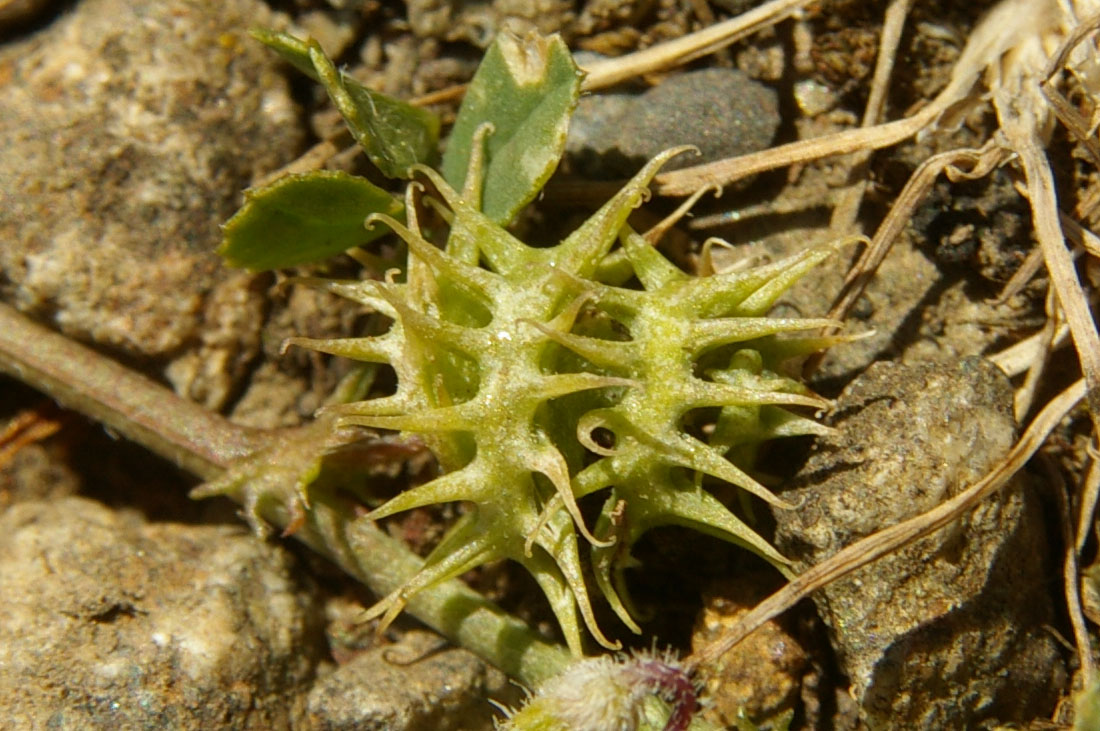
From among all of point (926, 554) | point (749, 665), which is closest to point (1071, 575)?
point (926, 554)

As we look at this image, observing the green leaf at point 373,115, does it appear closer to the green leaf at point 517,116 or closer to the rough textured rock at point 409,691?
the green leaf at point 517,116

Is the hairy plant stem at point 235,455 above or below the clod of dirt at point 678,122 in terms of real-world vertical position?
below

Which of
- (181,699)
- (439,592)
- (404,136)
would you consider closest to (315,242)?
(404,136)

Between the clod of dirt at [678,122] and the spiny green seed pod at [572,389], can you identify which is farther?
the clod of dirt at [678,122]

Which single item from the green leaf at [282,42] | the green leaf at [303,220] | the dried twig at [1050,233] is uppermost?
the dried twig at [1050,233]

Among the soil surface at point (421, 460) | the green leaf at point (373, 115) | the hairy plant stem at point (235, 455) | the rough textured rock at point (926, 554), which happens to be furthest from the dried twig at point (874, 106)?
the hairy plant stem at point (235, 455)

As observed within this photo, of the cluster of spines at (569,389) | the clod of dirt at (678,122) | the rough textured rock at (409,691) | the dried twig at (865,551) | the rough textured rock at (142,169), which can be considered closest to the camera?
the cluster of spines at (569,389)

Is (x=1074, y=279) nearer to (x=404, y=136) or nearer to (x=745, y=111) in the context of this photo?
(x=745, y=111)
